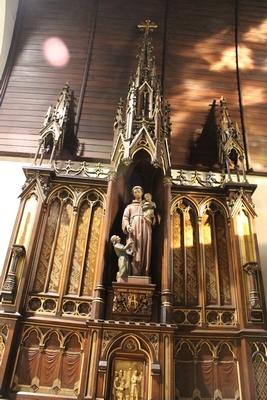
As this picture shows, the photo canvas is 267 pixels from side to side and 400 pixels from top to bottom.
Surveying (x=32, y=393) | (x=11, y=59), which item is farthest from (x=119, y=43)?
(x=32, y=393)

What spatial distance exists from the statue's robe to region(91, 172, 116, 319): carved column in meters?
0.34

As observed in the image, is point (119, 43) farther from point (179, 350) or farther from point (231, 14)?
point (179, 350)

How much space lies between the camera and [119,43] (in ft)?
39.7

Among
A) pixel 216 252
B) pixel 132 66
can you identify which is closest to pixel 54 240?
pixel 216 252

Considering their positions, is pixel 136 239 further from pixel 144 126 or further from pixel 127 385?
pixel 144 126

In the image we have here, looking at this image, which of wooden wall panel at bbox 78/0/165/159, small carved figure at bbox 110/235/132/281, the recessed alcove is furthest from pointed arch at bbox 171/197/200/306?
wooden wall panel at bbox 78/0/165/159

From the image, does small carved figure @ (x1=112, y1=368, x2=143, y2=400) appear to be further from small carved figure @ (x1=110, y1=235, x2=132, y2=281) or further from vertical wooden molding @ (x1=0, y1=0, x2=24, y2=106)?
vertical wooden molding @ (x1=0, y1=0, x2=24, y2=106)

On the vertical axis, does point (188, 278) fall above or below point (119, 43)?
below

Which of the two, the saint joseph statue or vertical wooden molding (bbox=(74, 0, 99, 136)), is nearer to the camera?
the saint joseph statue

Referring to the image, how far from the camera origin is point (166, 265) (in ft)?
23.0

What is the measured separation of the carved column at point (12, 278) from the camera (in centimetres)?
654

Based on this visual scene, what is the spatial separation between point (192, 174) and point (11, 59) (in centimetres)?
682

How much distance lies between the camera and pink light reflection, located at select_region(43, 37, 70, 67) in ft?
38.5

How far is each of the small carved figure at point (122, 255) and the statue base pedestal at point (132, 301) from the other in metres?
0.15
